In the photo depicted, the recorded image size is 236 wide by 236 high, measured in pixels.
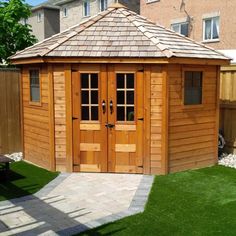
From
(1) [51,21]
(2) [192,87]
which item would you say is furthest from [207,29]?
(1) [51,21]

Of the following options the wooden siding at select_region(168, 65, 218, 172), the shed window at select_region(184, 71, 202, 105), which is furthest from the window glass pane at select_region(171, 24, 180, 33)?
the shed window at select_region(184, 71, 202, 105)

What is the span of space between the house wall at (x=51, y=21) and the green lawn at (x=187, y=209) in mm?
34198

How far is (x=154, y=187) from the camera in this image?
765 cm

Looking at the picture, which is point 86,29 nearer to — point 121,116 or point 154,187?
point 121,116

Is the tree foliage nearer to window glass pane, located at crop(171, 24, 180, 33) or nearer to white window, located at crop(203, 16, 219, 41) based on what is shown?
white window, located at crop(203, 16, 219, 41)

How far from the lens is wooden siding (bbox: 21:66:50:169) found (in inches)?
355

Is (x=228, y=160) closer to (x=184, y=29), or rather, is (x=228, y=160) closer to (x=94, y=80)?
(x=94, y=80)

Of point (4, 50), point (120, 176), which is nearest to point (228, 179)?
point (120, 176)

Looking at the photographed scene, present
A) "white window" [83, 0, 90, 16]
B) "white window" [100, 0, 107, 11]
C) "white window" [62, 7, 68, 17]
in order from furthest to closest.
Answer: "white window" [62, 7, 68, 17]
"white window" [83, 0, 90, 16]
"white window" [100, 0, 107, 11]

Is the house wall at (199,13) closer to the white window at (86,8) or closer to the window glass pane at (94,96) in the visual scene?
the white window at (86,8)

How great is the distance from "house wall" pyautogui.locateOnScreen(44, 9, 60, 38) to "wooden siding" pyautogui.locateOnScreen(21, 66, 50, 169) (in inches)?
1231

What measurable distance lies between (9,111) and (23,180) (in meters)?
3.13

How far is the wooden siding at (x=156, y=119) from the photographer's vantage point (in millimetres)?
8414

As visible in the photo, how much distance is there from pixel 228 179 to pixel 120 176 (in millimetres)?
2522
